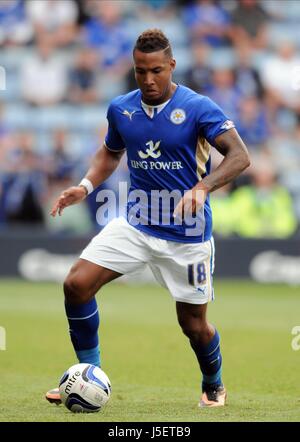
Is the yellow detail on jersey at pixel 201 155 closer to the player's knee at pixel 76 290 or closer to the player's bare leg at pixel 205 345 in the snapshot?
the player's bare leg at pixel 205 345

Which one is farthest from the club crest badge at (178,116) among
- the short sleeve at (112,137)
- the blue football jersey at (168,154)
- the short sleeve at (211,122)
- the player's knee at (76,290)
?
the player's knee at (76,290)

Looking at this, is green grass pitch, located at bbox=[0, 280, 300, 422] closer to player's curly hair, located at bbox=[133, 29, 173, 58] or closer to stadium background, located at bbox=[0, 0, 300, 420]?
stadium background, located at bbox=[0, 0, 300, 420]

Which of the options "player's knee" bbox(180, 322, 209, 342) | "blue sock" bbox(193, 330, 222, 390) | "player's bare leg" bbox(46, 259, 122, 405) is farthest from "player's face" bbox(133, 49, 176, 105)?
"blue sock" bbox(193, 330, 222, 390)

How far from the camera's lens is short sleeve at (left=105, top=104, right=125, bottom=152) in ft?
23.0

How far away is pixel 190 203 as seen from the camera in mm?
6266

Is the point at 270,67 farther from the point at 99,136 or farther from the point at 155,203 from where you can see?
the point at 155,203

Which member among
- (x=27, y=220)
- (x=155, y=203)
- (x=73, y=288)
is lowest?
(x=27, y=220)

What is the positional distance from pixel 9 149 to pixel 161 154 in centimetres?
1037

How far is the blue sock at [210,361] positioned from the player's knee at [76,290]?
0.86 meters

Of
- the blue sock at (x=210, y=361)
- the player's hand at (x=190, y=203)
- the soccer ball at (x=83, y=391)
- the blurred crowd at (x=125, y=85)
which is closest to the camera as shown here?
the player's hand at (x=190, y=203)

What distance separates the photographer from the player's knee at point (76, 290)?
6.61 metres
